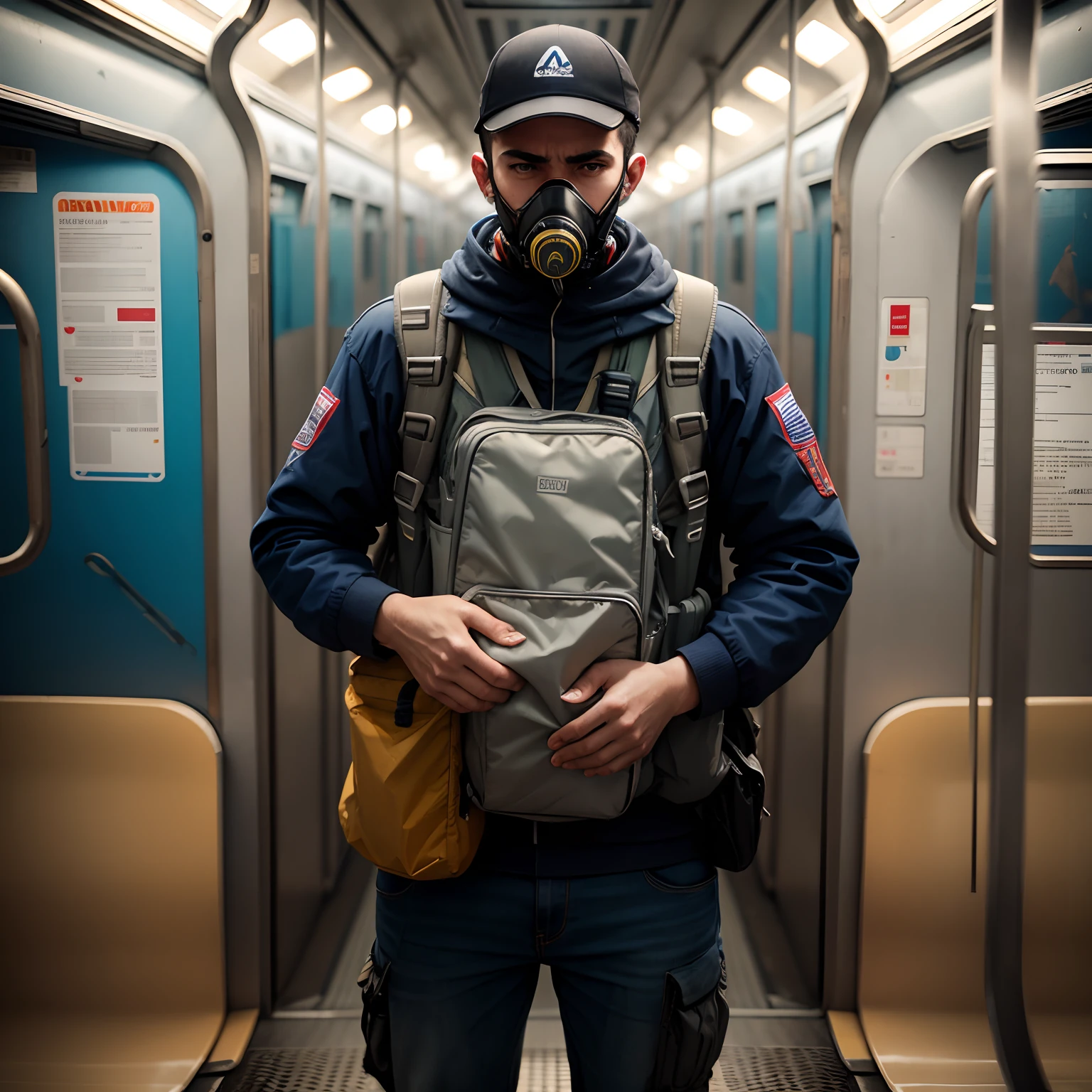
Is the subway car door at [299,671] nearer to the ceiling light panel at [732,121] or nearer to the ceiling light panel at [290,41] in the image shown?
the ceiling light panel at [290,41]

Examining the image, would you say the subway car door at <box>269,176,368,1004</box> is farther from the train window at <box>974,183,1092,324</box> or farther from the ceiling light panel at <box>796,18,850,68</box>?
the train window at <box>974,183,1092,324</box>

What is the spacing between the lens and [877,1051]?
2488 mm

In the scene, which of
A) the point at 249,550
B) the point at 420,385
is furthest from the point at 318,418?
the point at 249,550

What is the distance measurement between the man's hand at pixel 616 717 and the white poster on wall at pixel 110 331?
1693 millimetres

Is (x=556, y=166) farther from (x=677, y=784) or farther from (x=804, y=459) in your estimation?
(x=677, y=784)

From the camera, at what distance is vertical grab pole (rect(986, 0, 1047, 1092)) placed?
3.54ft

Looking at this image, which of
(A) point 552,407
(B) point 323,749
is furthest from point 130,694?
(A) point 552,407

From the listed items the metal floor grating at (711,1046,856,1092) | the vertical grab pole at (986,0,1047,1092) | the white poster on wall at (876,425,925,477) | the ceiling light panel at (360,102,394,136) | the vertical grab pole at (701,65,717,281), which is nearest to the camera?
the vertical grab pole at (986,0,1047,1092)

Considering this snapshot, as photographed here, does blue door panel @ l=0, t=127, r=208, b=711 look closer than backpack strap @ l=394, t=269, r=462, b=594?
No

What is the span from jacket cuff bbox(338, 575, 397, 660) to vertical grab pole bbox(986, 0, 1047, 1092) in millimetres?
789

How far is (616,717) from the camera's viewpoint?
1.21m

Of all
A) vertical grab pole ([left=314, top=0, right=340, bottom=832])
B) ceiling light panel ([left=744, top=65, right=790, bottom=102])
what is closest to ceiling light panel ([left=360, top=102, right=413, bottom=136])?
vertical grab pole ([left=314, top=0, right=340, bottom=832])

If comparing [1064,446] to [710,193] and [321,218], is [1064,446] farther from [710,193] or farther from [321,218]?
[321,218]

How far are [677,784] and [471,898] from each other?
0.33 metres
